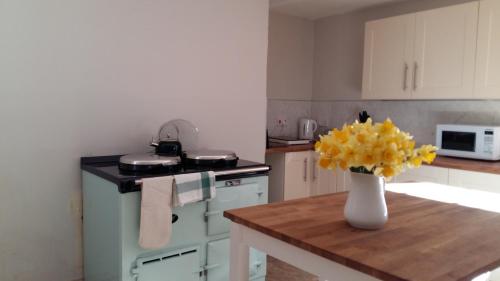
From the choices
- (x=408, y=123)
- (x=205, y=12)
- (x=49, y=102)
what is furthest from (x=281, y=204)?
(x=408, y=123)

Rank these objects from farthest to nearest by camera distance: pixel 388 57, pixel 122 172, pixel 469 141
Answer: pixel 388 57 → pixel 469 141 → pixel 122 172

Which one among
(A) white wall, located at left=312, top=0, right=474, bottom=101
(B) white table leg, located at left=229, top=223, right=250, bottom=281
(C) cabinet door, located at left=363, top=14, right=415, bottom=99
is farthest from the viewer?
(A) white wall, located at left=312, top=0, right=474, bottom=101

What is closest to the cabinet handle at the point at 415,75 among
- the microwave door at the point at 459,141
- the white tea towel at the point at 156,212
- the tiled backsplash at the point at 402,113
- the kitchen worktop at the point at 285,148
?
the tiled backsplash at the point at 402,113

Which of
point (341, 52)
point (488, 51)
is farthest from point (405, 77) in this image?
point (341, 52)

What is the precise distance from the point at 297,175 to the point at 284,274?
1121 millimetres

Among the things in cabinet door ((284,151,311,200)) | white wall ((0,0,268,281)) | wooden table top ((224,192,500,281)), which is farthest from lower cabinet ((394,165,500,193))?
white wall ((0,0,268,281))

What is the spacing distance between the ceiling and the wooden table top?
260cm

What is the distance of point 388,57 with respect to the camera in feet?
11.3

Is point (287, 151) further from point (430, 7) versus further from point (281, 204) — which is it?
point (281, 204)

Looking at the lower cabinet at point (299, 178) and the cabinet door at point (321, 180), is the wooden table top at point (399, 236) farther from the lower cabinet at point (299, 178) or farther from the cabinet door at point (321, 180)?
the cabinet door at point (321, 180)

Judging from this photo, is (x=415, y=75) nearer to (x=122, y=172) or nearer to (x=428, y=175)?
(x=428, y=175)

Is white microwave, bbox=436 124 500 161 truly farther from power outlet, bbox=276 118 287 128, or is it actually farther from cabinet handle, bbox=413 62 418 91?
power outlet, bbox=276 118 287 128

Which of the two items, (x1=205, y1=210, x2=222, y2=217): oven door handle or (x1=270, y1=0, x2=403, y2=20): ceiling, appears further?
(x1=270, y1=0, x2=403, y2=20): ceiling

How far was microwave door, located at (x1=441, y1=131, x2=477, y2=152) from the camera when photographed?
2918mm
